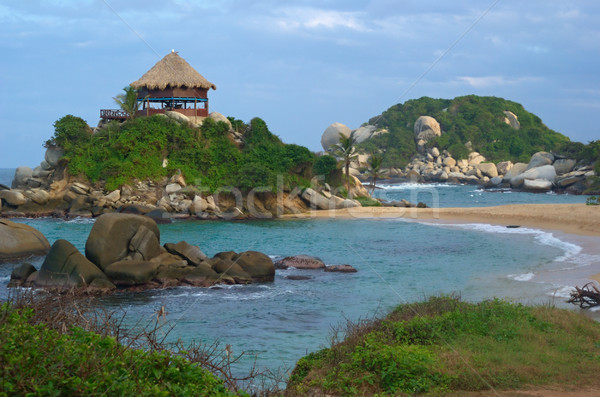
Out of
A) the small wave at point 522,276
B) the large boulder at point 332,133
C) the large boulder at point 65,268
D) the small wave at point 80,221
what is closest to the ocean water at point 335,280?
the small wave at point 522,276

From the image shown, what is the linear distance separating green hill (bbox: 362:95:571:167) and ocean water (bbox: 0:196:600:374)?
6721cm

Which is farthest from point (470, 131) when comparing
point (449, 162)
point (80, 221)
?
point (80, 221)

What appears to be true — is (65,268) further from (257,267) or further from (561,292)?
(561,292)

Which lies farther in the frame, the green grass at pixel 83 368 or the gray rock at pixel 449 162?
the gray rock at pixel 449 162

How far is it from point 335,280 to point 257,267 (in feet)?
9.25

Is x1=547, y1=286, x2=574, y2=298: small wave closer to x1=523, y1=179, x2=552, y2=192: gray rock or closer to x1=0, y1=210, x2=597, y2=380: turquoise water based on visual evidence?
x1=0, y1=210, x2=597, y2=380: turquoise water

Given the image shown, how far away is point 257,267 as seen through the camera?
1977 cm

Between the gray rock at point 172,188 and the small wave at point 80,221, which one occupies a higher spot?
the gray rock at point 172,188

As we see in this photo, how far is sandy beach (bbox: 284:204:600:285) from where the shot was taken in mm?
26281

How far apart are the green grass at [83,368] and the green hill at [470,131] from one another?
308ft

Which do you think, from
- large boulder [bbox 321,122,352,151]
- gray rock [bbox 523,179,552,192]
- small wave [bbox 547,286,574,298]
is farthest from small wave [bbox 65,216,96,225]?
large boulder [bbox 321,122,352,151]

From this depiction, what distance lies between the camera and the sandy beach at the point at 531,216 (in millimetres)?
26281

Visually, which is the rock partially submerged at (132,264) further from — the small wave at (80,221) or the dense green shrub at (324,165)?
the dense green shrub at (324,165)

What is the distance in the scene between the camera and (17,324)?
6.19 meters
